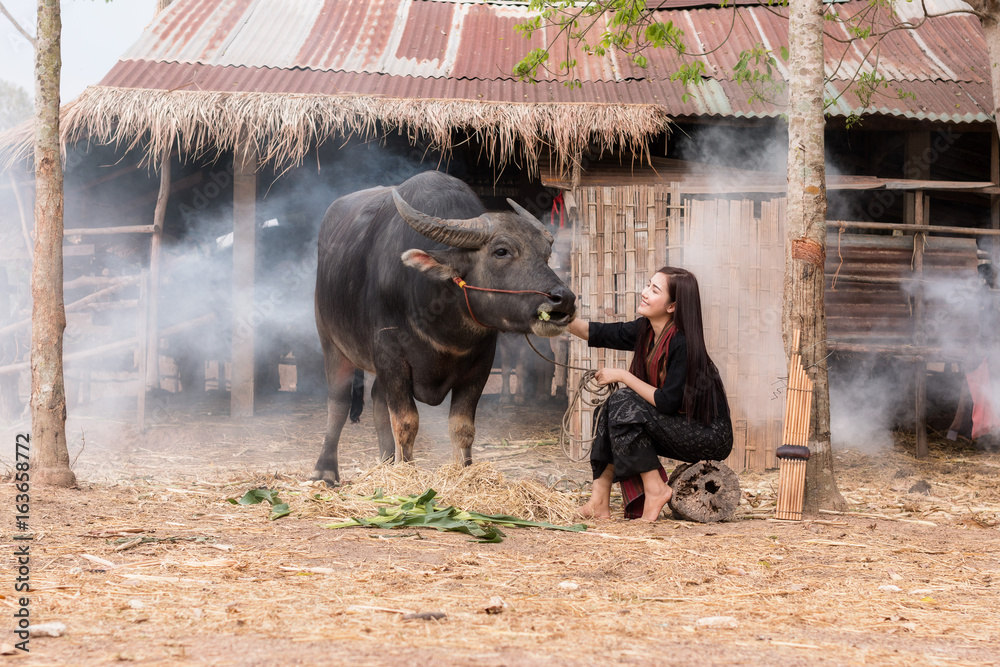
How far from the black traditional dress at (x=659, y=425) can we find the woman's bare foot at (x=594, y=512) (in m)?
0.19

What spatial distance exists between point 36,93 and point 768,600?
4616 mm

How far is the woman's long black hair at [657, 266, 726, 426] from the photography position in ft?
13.9

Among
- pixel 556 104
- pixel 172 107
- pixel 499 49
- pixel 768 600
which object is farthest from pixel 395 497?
pixel 499 49

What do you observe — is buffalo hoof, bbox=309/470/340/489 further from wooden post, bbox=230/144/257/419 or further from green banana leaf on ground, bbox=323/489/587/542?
wooden post, bbox=230/144/257/419

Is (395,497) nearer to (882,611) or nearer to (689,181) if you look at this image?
(882,611)

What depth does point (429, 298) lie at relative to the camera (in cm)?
502

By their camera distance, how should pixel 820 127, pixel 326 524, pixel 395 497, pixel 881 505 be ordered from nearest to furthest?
pixel 326 524 → pixel 395 497 → pixel 820 127 → pixel 881 505

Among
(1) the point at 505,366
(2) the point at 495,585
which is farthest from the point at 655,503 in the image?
(1) the point at 505,366

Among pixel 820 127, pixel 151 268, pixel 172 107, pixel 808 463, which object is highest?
pixel 172 107

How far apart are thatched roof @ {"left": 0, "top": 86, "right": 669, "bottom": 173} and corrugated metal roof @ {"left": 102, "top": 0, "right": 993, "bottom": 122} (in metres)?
0.28

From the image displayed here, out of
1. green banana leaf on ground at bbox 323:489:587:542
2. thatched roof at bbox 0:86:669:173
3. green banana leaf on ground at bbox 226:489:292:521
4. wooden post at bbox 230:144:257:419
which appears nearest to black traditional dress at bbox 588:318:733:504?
green banana leaf on ground at bbox 323:489:587:542

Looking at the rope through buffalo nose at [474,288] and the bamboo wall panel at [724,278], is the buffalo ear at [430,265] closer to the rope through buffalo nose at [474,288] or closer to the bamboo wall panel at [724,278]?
the rope through buffalo nose at [474,288]

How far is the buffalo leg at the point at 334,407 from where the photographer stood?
5.93m

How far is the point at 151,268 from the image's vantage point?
7781 millimetres
